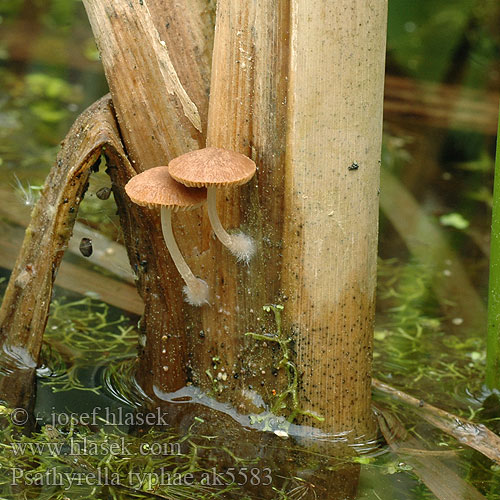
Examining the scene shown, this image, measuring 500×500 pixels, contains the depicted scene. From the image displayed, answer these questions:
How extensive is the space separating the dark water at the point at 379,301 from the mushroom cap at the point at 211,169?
0.61 meters

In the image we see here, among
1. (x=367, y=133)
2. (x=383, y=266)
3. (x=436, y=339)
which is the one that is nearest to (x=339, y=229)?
(x=367, y=133)

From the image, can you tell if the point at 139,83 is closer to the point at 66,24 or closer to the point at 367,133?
the point at 367,133

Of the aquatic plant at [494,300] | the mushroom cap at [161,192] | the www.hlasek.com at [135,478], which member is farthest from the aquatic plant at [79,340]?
the aquatic plant at [494,300]

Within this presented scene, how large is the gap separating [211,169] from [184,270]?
1.34 ft

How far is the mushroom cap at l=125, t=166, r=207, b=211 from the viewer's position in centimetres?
175

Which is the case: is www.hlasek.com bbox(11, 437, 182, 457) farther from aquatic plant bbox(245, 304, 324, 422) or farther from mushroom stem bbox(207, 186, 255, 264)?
mushroom stem bbox(207, 186, 255, 264)

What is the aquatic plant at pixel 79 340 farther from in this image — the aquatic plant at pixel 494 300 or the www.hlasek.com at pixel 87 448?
the aquatic plant at pixel 494 300

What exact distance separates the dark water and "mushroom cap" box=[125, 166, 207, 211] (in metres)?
0.52

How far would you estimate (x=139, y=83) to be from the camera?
78.4 inches

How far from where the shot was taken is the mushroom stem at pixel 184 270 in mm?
1916

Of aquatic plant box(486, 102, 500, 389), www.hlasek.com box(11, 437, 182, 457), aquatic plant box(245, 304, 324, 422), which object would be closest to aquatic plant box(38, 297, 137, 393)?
www.hlasek.com box(11, 437, 182, 457)

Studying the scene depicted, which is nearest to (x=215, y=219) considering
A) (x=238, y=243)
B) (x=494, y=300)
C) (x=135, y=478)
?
(x=238, y=243)

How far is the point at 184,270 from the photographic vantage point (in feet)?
6.70

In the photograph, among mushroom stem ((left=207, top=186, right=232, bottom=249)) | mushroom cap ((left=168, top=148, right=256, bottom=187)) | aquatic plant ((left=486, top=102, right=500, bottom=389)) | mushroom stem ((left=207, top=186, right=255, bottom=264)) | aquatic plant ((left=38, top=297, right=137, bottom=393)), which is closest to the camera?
mushroom cap ((left=168, top=148, right=256, bottom=187))
